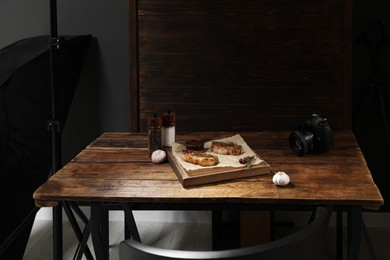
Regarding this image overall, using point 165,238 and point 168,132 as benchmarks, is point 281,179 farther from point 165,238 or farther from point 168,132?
point 165,238

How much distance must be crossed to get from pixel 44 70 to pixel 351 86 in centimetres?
158

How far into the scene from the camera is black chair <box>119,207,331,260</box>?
1219 mm

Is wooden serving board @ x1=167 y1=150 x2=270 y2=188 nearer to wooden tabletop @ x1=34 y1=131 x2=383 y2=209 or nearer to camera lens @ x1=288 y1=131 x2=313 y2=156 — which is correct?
wooden tabletop @ x1=34 y1=131 x2=383 y2=209

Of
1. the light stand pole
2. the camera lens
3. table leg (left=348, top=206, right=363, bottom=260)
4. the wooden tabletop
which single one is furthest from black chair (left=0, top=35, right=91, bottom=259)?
table leg (left=348, top=206, right=363, bottom=260)

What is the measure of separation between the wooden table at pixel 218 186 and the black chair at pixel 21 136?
1.59ft

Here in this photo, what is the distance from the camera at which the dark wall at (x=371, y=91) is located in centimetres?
335

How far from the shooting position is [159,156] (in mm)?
2225

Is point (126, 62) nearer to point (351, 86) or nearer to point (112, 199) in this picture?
point (351, 86)

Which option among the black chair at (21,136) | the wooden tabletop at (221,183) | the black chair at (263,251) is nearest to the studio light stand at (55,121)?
the black chair at (21,136)

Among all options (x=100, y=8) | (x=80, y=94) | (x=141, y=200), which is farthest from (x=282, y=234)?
(x=141, y=200)

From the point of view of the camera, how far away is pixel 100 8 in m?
3.64

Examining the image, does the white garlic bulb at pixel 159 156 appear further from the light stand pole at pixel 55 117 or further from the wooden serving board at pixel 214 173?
the light stand pole at pixel 55 117

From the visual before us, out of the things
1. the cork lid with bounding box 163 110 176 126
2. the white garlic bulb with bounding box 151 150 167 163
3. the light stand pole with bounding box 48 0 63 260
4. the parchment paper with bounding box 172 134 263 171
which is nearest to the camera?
the parchment paper with bounding box 172 134 263 171

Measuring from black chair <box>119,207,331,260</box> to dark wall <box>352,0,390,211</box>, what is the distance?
2085mm
